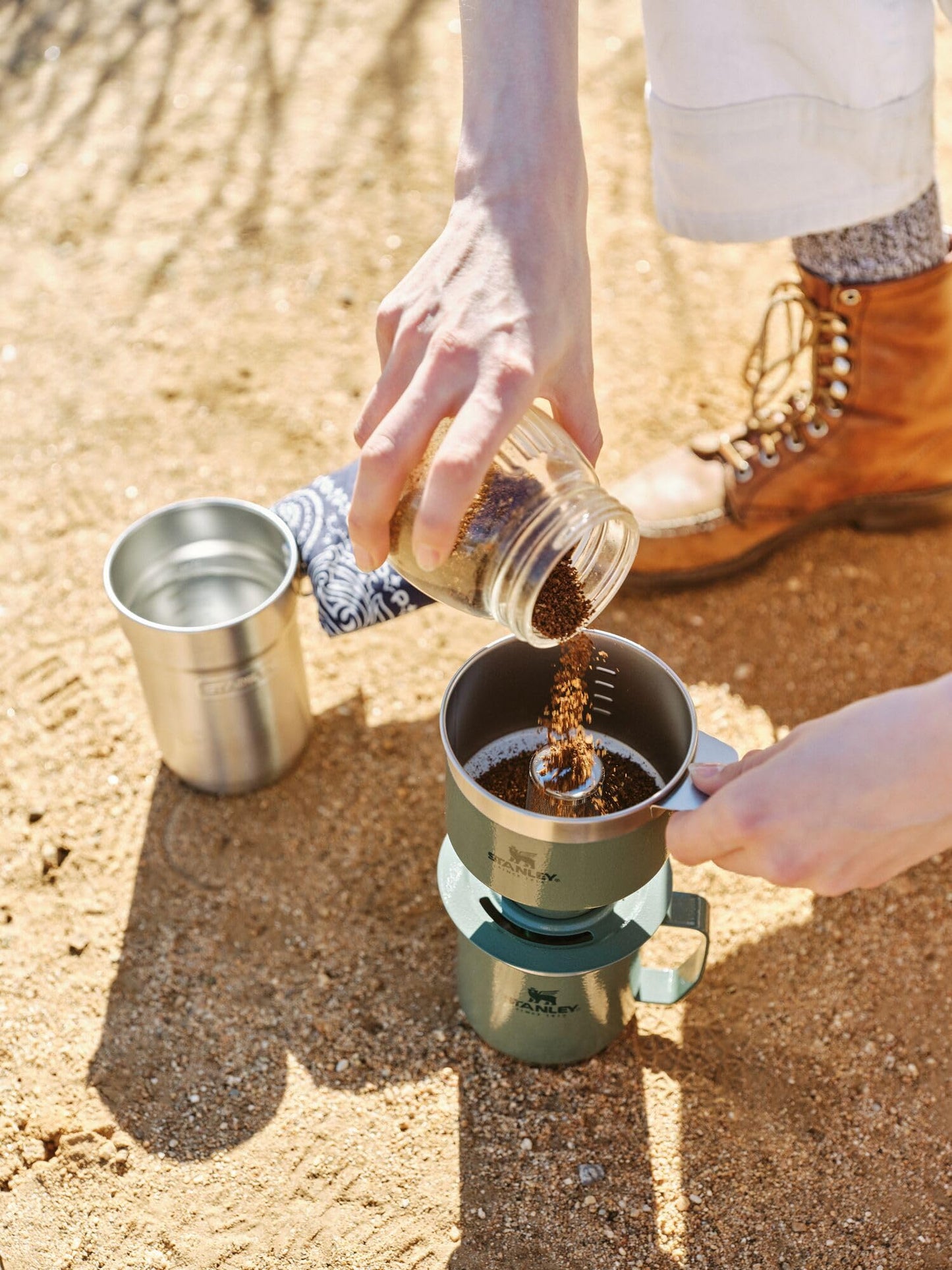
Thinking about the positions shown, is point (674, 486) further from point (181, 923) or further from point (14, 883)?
point (14, 883)

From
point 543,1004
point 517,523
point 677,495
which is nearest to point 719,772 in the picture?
point 517,523

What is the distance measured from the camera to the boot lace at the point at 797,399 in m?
2.29

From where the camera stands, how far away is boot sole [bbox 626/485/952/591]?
2.43 m

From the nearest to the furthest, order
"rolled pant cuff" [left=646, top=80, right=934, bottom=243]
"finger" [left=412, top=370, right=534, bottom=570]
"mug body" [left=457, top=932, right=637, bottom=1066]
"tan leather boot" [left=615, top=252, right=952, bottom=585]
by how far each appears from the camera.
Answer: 1. "finger" [left=412, top=370, right=534, bottom=570]
2. "mug body" [left=457, top=932, right=637, bottom=1066]
3. "rolled pant cuff" [left=646, top=80, right=934, bottom=243]
4. "tan leather boot" [left=615, top=252, right=952, bottom=585]

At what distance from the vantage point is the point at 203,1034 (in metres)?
1.77

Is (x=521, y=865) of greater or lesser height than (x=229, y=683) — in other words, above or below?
above

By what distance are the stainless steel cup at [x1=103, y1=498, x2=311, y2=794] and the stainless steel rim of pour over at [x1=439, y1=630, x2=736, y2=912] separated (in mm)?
450

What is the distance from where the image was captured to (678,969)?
1.68 metres

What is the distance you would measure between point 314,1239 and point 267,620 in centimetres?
89

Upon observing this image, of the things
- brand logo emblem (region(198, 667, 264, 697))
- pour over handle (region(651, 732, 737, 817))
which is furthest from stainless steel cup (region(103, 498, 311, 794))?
pour over handle (region(651, 732, 737, 817))

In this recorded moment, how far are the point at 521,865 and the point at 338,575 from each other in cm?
68

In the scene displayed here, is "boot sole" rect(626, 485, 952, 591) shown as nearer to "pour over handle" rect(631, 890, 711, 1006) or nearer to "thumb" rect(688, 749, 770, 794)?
"pour over handle" rect(631, 890, 711, 1006)

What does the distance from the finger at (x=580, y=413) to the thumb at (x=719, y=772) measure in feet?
1.26

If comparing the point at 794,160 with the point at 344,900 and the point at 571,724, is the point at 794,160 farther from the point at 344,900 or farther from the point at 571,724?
the point at 344,900
